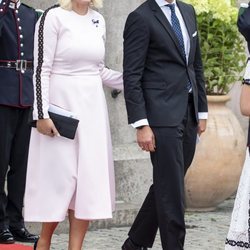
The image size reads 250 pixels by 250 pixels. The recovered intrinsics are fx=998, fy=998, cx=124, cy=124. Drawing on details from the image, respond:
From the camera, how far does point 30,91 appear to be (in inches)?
279

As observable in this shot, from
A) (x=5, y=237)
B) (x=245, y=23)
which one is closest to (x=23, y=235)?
(x=5, y=237)

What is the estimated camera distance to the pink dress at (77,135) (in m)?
6.05

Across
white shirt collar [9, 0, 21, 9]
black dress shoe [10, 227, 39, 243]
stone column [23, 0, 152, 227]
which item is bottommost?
black dress shoe [10, 227, 39, 243]

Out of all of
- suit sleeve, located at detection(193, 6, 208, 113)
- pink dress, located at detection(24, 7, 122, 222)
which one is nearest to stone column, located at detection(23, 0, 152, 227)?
suit sleeve, located at detection(193, 6, 208, 113)

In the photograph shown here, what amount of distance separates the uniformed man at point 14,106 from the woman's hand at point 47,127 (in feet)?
3.33

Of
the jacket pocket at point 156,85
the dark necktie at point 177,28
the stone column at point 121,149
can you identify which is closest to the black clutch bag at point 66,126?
the jacket pocket at point 156,85

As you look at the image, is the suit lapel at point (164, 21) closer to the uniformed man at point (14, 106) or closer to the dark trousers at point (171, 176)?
the dark trousers at point (171, 176)

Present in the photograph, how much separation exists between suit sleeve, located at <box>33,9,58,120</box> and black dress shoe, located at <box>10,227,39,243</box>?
1465 millimetres

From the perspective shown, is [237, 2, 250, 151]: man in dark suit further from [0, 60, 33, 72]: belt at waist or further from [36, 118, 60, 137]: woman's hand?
[0, 60, 33, 72]: belt at waist

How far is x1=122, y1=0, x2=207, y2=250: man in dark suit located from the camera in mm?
5934

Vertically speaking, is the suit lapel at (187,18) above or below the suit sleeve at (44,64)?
above

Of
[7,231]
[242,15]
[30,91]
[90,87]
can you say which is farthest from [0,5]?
[242,15]

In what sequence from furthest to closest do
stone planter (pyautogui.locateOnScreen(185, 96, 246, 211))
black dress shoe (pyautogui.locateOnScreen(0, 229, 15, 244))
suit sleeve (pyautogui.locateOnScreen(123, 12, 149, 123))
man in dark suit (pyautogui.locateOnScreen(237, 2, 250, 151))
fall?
stone planter (pyautogui.locateOnScreen(185, 96, 246, 211))
black dress shoe (pyautogui.locateOnScreen(0, 229, 15, 244))
suit sleeve (pyautogui.locateOnScreen(123, 12, 149, 123))
man in dark suit (pyautogui.locateOnScreen(237, 2, 250, 151))

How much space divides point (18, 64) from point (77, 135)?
1141mm
